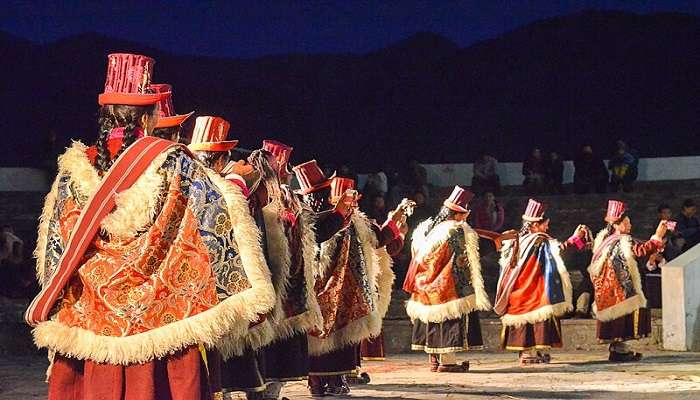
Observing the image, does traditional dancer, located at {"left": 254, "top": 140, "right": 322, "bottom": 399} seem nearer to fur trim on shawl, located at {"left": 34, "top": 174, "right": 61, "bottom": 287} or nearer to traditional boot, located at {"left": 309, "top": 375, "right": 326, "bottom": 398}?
traditional boot, located at {"left": 309, "top": 375, "right": 326, "bottom": 398}

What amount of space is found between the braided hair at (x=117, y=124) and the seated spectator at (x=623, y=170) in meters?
18.0

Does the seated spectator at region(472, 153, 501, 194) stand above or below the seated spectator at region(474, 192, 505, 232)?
above

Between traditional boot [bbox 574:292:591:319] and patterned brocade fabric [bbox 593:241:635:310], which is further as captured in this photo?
traditional boot [bbox 574:292:591:319]

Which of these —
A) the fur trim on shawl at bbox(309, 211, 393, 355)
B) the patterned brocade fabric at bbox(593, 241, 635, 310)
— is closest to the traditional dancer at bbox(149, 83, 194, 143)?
the fur trim on shawl at bbox(309, 211, 393, 355)

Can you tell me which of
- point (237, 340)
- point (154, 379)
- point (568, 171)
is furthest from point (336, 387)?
point (568, 171)

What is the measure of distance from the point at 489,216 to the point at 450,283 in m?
6.34

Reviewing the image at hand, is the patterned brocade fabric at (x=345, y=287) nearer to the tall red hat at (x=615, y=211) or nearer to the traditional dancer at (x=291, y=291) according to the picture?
the traditional dancer at (x=291, y=291)

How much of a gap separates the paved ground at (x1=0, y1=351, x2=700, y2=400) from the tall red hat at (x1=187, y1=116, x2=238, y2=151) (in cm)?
307

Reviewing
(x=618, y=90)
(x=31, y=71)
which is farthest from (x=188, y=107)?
(x=618, y=90)

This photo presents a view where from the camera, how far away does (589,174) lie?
74.3ft

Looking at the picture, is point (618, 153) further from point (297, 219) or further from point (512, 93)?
point (512, 93)

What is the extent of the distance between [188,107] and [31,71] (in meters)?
10.0

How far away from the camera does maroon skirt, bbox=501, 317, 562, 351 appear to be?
46.2 feet

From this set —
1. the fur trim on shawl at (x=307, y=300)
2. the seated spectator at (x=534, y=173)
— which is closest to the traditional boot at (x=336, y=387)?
the fur trim on shawl at (x=307, y=300)
